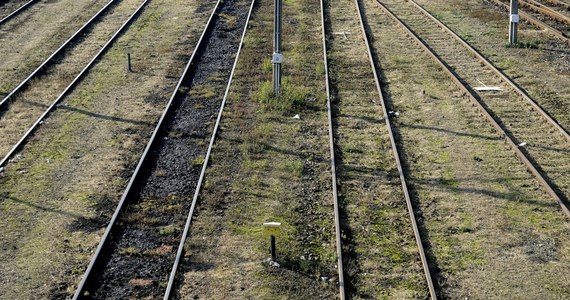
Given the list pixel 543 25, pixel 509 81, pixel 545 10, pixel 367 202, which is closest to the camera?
pixel 367 202

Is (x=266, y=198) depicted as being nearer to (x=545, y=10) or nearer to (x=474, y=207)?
(x=474, y=207)

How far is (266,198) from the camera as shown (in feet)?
A: 49.4

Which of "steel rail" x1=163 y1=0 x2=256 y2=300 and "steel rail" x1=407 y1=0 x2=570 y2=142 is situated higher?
"steel rail" x1=407 y1=0 x2=570 y2=142

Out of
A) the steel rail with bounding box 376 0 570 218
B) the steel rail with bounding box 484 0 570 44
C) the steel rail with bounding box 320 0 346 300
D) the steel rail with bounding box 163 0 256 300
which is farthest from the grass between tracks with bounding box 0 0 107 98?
the steel rail with bounding box 484 0 570 44

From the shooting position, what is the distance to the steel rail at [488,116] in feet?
49.0

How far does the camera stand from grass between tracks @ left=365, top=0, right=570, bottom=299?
40.3 feet

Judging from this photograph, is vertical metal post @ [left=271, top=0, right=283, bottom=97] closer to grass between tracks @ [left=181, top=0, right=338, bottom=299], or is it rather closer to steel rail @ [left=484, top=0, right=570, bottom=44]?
grass between tracks @ [left=181, top=0, right=338, bottom=299]

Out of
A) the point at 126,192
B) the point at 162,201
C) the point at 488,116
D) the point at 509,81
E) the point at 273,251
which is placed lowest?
the point at 273,251

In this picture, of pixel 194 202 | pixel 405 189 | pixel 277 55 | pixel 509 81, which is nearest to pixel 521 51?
pixel 509 81

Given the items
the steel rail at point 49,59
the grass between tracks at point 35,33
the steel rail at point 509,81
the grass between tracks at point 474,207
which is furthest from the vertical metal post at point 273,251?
the grass between tracks at point 35,33

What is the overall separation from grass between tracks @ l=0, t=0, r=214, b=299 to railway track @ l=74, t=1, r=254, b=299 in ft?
0.95

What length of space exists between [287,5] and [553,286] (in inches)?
869

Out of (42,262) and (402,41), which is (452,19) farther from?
(42,262)

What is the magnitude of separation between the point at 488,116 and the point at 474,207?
16.1 feet
